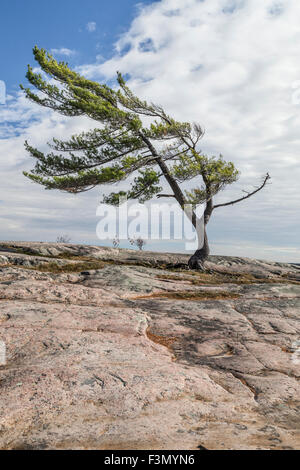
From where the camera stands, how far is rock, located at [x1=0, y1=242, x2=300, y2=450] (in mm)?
2600

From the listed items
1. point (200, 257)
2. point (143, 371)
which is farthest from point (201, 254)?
point (143, 371)

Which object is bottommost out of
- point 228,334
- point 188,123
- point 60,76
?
point 228,334

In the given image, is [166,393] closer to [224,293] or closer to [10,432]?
[10,432]

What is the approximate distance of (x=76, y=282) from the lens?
9.41 metres

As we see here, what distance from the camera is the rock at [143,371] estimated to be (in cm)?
260

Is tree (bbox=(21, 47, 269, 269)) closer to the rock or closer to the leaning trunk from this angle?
the leaning trunk

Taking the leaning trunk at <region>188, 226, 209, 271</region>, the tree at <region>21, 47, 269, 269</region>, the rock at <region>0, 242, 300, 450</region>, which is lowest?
the rock at <region>0, 242, 300, 450</region>

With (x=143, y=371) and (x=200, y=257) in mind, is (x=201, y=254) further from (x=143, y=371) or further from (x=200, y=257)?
(x=143, y=371)

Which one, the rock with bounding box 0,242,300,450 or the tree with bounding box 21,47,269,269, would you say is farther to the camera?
the tree with bounding box 21,47,269,269

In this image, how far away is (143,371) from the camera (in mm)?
3781

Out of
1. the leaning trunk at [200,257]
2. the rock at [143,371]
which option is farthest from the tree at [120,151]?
the rock at [143,371]

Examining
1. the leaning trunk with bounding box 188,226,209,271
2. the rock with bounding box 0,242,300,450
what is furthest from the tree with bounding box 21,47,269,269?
the rock with bounding box 0,242,300,450

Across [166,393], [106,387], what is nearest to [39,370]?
[106,387]
